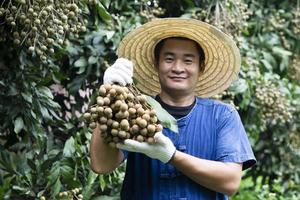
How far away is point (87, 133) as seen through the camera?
316 centimetres

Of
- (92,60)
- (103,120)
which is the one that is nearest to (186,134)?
(103,120)

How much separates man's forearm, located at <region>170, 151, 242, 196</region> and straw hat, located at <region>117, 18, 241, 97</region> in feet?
1.45

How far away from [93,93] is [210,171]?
102 cm

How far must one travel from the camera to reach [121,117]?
6.70 feet

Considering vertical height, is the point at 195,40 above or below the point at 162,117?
above

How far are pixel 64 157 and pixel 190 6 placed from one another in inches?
51.3

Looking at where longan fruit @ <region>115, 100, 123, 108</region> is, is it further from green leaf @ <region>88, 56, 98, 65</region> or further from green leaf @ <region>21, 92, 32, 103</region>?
green leaf @ <region>88, 56, 98, 65</region>

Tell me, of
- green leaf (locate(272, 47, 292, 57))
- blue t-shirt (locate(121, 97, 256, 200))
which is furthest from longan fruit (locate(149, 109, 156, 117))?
green leaf (locate(272, 47, 292, 57))

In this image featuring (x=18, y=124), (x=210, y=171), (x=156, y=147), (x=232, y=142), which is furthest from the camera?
(x=18, y=124)

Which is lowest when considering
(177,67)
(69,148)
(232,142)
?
(69,148)

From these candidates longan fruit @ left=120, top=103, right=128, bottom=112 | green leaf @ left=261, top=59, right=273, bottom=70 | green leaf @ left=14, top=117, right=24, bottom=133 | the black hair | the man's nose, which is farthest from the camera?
green leaf @ left=261, top=59, right=273, bottom=70

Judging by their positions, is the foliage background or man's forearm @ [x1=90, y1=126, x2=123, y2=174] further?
the foliage background

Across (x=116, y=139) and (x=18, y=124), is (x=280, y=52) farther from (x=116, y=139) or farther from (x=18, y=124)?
(x=116, y=139)

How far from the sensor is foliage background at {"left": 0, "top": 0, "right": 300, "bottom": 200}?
3.00m
